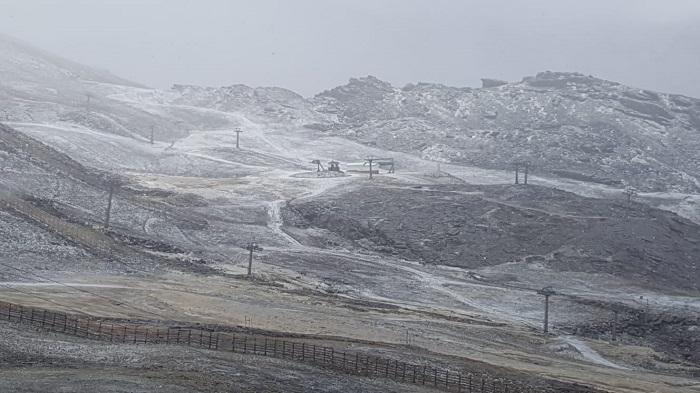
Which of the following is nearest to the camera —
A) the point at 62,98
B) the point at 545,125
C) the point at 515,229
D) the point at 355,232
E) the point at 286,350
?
the point at 286,350

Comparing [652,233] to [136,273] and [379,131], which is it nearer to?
[136,273]

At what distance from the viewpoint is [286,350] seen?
3497 cm

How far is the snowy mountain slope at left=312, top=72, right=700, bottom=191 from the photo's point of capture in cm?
13538

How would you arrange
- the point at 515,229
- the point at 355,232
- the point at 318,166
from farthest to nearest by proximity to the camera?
the point at 318,166, the point at 515,229, the point at 355,232

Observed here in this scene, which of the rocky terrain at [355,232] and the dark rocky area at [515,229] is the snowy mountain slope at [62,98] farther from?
the dark rocky area at [515,229]

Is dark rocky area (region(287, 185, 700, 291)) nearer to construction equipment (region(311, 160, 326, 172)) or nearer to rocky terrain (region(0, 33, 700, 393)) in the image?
rocky terrain (region(0, 33, 700, 393))

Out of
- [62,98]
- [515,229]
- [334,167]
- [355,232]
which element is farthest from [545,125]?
[62,98]

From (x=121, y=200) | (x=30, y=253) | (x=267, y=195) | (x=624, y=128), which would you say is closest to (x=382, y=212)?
(x=267, y=195)

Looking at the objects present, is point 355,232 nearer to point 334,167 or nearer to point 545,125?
point 334,167

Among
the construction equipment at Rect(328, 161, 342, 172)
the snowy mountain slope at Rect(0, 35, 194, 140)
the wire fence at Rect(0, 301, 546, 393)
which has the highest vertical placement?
the snowy mountain slope at Rect(0, 35, 194, 140)

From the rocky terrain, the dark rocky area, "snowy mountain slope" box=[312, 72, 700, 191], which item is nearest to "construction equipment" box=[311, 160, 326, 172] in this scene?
the rocky terrain

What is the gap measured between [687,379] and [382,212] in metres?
52.8

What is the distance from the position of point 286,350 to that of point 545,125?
130478mm

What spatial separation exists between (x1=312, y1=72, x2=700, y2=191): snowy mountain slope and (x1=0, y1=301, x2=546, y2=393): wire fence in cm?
9886
